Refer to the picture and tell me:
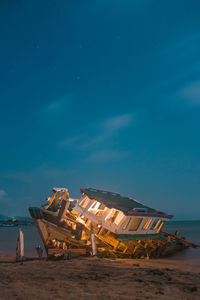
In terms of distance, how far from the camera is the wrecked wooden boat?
14.3m

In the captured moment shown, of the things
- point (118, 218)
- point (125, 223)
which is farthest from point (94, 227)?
point (125, 223)

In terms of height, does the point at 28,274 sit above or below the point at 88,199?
below

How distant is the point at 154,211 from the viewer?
16.7m

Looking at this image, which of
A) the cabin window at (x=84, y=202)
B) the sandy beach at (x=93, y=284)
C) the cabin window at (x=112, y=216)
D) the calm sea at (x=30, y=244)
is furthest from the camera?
the calm sea at (x=30, y=244)

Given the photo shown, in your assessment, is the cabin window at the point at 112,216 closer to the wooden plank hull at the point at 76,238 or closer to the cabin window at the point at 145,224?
the wooden plank hull at the point at 76,238

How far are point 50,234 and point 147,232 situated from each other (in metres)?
6.32

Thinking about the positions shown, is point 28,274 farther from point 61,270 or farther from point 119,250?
point 119,250

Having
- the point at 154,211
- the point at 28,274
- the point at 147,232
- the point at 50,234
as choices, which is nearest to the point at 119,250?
the point at 147,232

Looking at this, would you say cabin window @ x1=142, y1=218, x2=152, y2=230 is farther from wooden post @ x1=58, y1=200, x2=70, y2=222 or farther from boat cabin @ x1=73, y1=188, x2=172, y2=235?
wooden post @ x1=58, y1=200, x2=70, y2=222

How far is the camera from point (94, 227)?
50.9 ft

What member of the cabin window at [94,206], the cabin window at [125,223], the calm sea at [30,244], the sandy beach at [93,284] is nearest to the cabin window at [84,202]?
the cabin window at [94,206]

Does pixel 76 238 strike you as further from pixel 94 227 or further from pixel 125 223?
pixel 125 223

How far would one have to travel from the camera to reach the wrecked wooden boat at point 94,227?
14320 millimetres

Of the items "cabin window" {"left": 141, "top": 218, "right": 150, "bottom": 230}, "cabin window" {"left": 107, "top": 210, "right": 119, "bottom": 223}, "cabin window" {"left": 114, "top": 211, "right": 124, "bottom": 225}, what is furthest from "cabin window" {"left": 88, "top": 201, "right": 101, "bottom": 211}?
"cabin window" {"left": 141, "top": 218, "right": 150, "bottom": 230}
